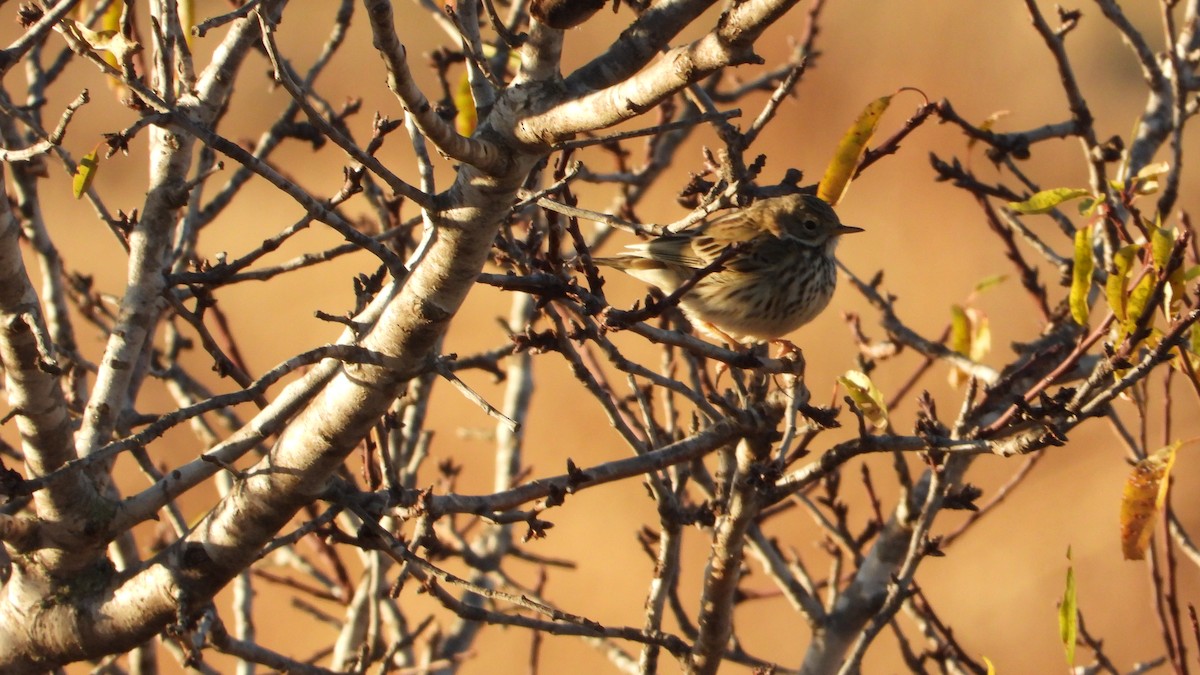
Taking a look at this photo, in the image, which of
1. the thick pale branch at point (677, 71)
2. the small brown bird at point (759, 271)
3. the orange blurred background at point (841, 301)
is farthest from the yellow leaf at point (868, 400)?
the orange blurred background at point (841, 301)

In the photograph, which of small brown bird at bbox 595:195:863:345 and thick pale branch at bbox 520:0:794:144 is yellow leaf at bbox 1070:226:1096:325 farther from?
small brown bird at bbox 595:195:863:345

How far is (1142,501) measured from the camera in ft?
9.80

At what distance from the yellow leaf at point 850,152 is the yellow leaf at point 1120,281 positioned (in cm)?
82

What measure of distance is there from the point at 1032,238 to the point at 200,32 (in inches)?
129

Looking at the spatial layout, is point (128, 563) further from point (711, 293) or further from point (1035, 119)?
point (1035, 119)

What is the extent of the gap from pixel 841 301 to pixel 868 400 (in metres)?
8.25

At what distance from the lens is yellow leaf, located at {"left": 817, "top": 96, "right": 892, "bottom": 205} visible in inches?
132

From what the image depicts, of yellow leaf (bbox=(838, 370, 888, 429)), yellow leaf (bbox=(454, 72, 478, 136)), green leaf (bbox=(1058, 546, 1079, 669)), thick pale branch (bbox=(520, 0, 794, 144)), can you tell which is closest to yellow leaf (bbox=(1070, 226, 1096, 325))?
yellow leaf (bbox=(838, 370, 888, 429))

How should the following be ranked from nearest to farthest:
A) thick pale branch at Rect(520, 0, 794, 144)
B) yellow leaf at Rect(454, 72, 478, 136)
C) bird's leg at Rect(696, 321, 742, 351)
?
1. thick pale branch at Rect(520, 0, 794, 144)
2. yellow leaf at Rect(454, 72, 478, 136)
3. bird's leg at Rect(696, 321, 742, 351)

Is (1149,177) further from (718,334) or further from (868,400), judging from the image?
(718,334)

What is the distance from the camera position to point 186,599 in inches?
116

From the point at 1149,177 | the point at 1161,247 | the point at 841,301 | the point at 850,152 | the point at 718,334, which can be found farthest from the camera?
the point at 841,301

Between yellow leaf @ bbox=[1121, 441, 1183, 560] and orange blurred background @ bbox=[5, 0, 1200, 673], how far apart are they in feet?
20.7

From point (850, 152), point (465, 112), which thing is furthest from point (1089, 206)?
point (465, 112)
